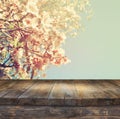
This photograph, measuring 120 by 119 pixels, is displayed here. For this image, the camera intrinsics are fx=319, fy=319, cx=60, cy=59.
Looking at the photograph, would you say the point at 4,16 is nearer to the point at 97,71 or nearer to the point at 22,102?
the point at 97,71

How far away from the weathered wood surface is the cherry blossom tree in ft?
6.64

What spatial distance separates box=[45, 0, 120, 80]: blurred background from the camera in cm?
337

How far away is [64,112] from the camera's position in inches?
53.1

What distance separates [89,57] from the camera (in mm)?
3379

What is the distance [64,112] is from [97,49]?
82.3 inches

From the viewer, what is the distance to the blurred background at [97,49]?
337 centimetres

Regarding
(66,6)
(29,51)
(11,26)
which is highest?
(66,6)

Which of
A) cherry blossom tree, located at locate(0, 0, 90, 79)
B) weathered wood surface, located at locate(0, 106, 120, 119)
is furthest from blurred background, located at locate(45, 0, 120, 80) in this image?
weathered wood surface, located at locate(0, 106, 120, 119)

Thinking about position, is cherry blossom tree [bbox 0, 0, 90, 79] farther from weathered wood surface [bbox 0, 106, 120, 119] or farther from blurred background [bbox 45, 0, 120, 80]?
weathered wood surface [bbox 0, 106, 120, 119]

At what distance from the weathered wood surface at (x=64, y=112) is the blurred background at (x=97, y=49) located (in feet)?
6.57

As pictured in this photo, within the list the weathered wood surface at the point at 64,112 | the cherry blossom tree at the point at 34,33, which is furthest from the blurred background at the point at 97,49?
the weathered wood surface at the point at 64,112

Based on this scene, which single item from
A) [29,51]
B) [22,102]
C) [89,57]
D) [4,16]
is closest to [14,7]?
[4,16]


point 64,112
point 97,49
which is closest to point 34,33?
point 97,49

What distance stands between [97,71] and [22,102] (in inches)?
82.5
